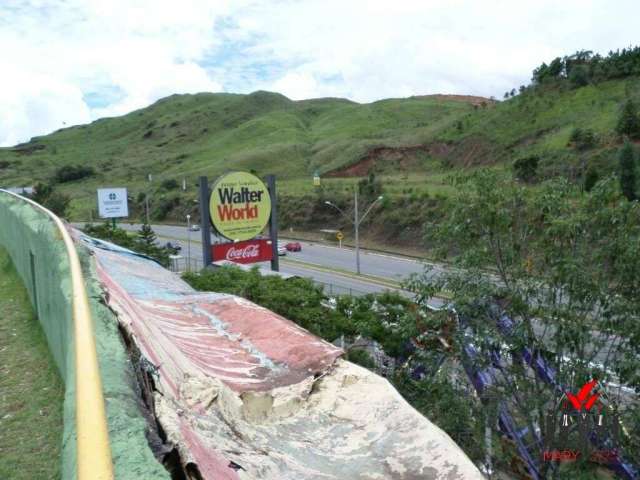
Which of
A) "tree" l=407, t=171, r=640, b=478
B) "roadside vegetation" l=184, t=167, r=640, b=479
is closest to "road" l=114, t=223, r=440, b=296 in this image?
"roadside vegetation" l=184, t=167, r=640, b=479

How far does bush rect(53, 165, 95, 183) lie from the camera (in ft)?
385

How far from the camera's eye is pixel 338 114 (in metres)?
139

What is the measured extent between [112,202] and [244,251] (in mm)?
26932

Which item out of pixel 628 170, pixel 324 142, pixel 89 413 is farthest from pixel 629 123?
pixel 324 142

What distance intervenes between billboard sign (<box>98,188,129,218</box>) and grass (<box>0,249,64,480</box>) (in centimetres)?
3849

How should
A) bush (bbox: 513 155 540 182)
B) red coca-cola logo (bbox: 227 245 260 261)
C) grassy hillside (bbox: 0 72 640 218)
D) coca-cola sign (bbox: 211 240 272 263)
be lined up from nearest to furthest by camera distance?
1. coca-cola sign (bbox: 211 240 272 263)
2. red coca-cola logo (bbox: 227 245 260 261)
3. bush (bbox: 513 155 540 182)
4. grassy hillside (bbox: 0 72 640 218)

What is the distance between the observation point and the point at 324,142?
10525cm

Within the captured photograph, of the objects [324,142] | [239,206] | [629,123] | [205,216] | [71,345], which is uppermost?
[324,142]

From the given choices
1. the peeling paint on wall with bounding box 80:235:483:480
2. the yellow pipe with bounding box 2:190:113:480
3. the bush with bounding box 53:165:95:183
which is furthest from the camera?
the bush with bounding box 53:165:95:183

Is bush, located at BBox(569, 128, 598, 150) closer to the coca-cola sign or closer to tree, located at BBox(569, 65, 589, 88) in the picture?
tree, located at BBox(569, 65, 589, 88)

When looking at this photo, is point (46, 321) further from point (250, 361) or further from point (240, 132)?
point (240, 132)

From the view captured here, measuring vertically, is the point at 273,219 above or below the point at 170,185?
below

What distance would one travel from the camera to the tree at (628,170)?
36219 millimetres

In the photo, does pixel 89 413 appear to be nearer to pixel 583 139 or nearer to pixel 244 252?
pixel 244 252
